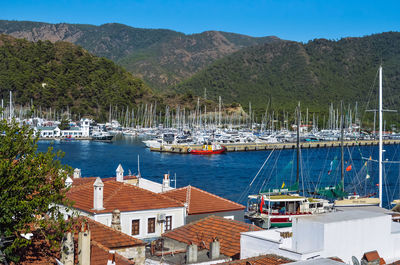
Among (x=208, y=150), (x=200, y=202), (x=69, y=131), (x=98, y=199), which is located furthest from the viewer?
(x=69, y=131)

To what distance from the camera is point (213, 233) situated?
17.1 m

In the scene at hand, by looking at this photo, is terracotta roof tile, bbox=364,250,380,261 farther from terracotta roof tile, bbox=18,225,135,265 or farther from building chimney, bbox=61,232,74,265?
building chimney, bbox=61,232,74,265

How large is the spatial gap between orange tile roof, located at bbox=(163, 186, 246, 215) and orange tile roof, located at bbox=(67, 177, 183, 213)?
3.34 feet

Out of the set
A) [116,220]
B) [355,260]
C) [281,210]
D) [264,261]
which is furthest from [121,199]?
[281,210]

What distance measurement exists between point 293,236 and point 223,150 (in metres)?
95.4

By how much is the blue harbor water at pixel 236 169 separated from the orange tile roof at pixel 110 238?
32.4 m

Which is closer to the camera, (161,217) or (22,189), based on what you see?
Answer: (22,189)

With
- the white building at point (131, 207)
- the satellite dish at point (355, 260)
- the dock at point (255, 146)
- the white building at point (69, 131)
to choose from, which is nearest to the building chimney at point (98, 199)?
the white building at point (131, 207)

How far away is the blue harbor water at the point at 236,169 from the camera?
59.3 meters

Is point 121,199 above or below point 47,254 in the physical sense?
above

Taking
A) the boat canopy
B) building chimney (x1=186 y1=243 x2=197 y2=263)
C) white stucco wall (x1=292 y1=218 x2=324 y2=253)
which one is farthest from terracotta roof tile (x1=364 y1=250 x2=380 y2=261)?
the boat canopy

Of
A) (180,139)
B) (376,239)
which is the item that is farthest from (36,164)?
(180,139)

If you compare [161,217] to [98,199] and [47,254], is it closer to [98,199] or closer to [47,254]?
[98,199]

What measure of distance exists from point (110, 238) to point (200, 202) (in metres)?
7.55
